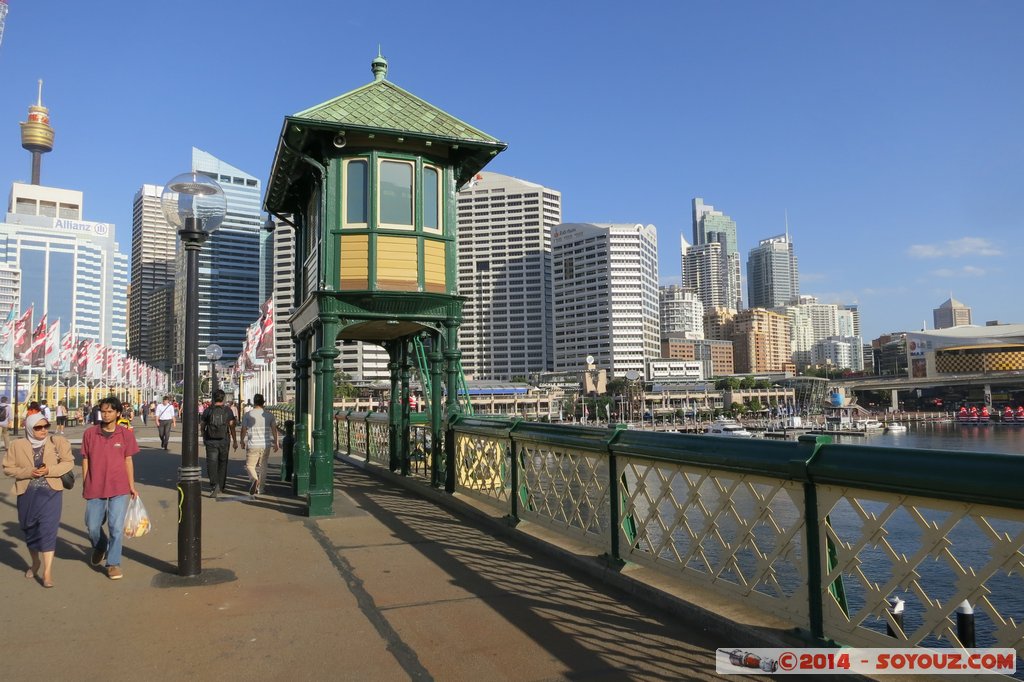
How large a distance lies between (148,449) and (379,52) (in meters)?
17.6

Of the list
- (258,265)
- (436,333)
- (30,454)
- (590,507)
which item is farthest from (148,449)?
(258,265)

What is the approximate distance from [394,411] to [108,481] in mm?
8490

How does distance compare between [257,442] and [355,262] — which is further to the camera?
[257,442]

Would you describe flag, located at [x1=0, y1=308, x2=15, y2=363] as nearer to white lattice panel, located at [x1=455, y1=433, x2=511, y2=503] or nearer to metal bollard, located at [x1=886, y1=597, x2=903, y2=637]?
white lattice panel, located at [x1=455, y1=433, x2=511, y2=503]

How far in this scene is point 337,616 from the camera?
5.62 m

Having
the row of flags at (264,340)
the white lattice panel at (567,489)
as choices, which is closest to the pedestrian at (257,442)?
the white lattice panel at (567,489)

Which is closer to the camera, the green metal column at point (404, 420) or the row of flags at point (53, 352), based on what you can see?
the green metal column at point (404, 420)

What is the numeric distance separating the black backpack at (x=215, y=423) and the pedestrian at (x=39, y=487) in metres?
5.50

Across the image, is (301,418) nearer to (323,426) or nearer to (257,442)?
(257,442)

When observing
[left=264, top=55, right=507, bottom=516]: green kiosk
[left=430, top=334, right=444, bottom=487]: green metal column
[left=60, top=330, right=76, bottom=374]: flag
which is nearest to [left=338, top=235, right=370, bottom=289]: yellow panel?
[left=264, top=55, right=507, bottom=516]: green kiosk

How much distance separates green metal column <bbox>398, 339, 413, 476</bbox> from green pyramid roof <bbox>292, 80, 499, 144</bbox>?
5.17 m

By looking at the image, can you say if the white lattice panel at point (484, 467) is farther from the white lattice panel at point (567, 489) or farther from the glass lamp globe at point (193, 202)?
the glass lamp globe at point (193, 202)

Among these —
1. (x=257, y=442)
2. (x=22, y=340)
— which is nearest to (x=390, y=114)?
(x=257, y=442)

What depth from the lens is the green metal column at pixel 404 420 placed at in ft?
46.6
